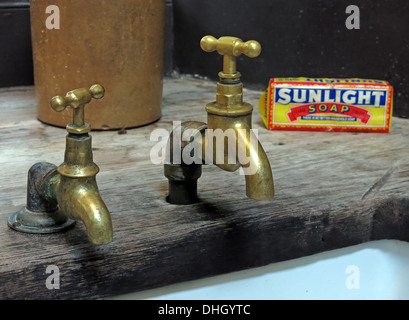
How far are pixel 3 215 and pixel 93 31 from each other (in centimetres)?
35

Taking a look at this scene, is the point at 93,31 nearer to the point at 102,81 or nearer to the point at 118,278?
the point at 102,81

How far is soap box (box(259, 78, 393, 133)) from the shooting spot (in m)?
0.93

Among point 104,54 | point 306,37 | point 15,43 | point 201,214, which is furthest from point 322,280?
point 15,43

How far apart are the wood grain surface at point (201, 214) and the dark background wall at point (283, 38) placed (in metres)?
0.16

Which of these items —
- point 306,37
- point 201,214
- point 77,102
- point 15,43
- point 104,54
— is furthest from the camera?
point 15,43

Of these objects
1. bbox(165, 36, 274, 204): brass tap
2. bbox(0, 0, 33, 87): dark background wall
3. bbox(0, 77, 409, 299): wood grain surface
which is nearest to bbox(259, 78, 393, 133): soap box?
bbox(0, 77, 409, 299): wood grain surface

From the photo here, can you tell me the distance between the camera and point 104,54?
0.88m

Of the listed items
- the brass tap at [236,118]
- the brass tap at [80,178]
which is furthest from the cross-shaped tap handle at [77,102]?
the brass tap at [236,118]

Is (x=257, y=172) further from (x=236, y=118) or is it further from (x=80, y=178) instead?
(x=80, y=178)

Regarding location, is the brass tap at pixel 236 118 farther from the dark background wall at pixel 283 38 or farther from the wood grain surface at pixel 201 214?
the dark background wall at pixel 283 38

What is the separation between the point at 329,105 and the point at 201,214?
39 centimetres

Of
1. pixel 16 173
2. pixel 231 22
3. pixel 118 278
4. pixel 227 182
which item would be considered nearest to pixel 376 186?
pixel 227 182

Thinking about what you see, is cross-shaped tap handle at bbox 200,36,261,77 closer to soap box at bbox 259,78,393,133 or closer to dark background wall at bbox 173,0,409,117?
soap box at bbox 259,78,393,133

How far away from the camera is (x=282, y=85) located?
0.94 meters
